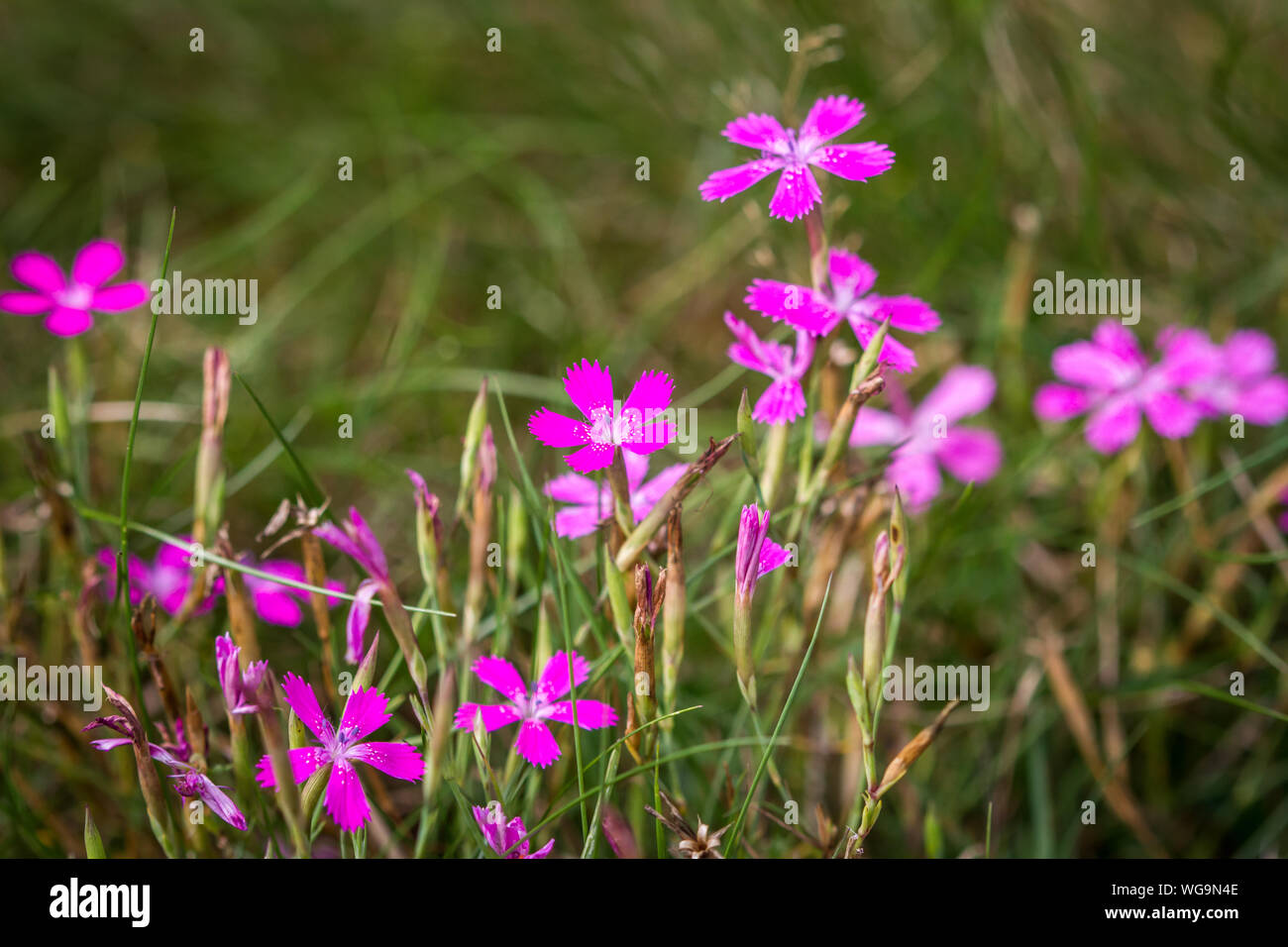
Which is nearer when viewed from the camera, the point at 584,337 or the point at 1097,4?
the point at 584,337

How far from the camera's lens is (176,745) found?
86 centimetres

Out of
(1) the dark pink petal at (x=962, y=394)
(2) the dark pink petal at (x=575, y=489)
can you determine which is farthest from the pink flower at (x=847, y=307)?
(1) the dark pink petal at (x=962, y=394)

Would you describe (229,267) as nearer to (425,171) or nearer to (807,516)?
(425,171)

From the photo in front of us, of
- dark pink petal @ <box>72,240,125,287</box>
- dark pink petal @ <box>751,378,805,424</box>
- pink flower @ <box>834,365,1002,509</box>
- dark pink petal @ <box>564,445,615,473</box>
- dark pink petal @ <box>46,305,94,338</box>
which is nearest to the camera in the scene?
dark pink petal @ <box>564,445,615,473</box>

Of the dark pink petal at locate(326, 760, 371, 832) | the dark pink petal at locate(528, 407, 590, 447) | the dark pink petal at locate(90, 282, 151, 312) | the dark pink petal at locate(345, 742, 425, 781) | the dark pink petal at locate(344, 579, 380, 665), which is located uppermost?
the dark pink petal at locate(90, 282, 151, 312)

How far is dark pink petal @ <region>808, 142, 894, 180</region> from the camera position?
0.78 meters

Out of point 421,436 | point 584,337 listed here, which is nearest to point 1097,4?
point 584,337

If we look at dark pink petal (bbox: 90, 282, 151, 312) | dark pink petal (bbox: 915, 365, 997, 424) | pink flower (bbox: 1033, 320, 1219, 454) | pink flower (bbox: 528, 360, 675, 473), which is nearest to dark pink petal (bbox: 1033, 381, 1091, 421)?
pink flower (bbox: 1033, 320, 1219, 454)

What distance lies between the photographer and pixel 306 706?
770mm

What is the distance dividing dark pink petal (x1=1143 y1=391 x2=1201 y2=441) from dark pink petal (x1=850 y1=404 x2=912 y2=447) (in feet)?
1.05

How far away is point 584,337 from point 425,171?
56 centimetres

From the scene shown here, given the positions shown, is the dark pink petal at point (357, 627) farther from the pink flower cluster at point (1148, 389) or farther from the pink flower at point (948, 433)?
the pink flower cluster at point (1148, 389)

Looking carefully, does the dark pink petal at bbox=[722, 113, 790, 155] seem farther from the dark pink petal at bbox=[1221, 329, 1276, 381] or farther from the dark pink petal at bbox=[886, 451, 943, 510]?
the dark pink petal at bbox=[1221, 329, 1276, 381]

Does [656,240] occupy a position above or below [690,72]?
below
